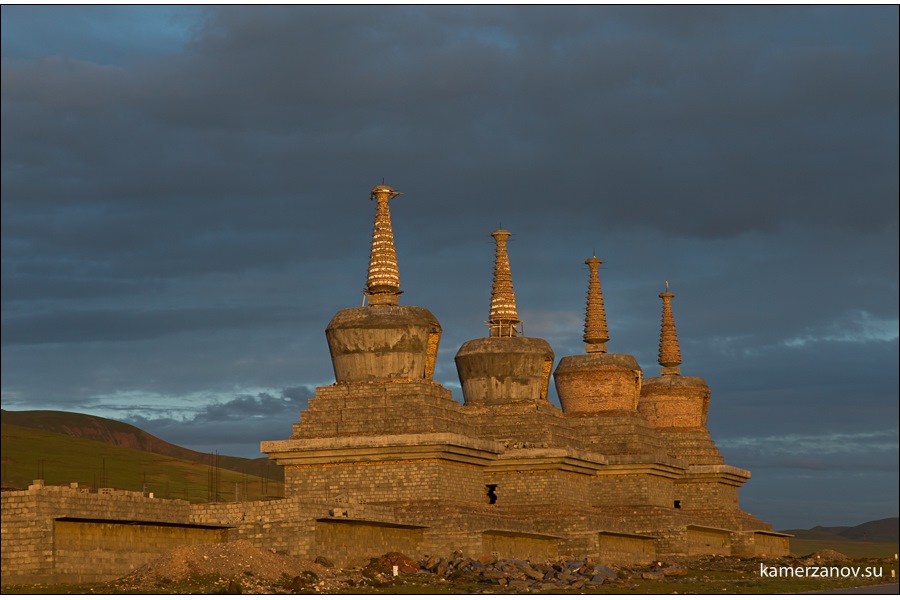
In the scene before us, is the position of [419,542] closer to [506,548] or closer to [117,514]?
[506,548]

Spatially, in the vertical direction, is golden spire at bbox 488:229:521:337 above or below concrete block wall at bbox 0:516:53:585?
above

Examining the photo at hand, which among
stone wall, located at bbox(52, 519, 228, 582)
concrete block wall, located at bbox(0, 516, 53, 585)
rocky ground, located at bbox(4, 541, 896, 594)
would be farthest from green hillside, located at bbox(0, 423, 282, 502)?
concrete block wall, located at bbox(0, 516, 53, 585)

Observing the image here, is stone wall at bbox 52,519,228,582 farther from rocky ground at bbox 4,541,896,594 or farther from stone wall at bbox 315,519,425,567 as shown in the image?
stone wall at bbox 315,519,425,567

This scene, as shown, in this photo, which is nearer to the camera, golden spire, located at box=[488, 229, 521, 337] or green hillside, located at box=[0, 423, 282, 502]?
golden spire, located at box=[488, 229, 521, 337]

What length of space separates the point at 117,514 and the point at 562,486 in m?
28.9

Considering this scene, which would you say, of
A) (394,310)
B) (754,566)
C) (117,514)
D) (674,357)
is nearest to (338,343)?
(394,310)

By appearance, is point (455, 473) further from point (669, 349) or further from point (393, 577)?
point (669, 349)

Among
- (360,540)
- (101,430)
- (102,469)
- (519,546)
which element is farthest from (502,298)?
(101,430)

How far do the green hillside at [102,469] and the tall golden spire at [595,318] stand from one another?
76.1ft

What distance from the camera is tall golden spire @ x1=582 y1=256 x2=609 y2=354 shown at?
8331 centimetres

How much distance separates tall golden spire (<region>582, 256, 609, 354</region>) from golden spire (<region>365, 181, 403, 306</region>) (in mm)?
21485

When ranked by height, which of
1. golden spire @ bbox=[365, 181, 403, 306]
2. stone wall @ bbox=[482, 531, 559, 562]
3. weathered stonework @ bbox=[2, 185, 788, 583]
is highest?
golden spire @ bbox=[365, 181, 403, 306]

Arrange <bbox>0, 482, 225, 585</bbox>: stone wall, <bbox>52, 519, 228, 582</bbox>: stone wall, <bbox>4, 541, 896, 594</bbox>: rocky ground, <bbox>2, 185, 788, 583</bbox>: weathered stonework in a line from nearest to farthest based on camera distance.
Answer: <bbox>0, 482, 225, 585</bbox>: stone wall
<bbox>4, 541, 896, 594</bbox>: rocky ground
<bbox>52, 519, 228, 582</bbox>: stone wall
<bbox>2, 185, 788, 583</bbox>: weathered stonework

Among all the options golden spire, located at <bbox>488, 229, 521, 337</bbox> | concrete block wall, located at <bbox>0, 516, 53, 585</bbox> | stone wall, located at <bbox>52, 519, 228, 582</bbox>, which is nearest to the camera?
concrete block wall, located at <bbox>0, 516, 53, 585</bbox>
